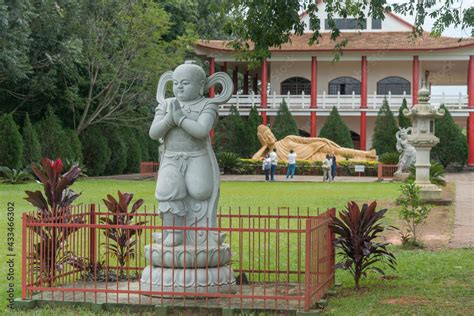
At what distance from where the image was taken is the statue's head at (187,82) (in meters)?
8.42

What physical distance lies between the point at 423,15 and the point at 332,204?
981cm

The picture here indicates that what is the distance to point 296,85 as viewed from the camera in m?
47.8

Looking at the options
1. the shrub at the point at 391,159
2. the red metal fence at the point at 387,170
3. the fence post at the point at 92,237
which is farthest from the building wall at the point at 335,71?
the fence post at the point at 92,237

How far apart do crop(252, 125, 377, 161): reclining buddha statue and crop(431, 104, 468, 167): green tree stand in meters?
5.18

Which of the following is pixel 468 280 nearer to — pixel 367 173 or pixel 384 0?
pixel 384 0

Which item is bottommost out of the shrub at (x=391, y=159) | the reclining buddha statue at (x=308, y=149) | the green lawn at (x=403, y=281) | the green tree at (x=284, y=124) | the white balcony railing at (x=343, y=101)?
the green lawn at (x=403, y=281)

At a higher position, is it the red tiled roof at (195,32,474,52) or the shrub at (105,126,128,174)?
the red tiled roof at (195,32,474,52)

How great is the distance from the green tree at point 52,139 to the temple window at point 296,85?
1835 centimetres

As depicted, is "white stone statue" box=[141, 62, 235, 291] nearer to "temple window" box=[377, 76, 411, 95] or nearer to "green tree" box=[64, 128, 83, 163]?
"green tree" box=[64, 128, 83, 163]

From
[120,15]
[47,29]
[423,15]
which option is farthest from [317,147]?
[423,15]

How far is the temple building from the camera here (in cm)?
4403

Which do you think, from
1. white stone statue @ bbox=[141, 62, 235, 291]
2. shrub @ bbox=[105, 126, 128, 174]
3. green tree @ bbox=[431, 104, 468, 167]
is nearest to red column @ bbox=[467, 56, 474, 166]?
green tree @ bbox=[431, 104, 468, 167]

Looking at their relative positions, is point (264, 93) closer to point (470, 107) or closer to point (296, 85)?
point (296, 85)

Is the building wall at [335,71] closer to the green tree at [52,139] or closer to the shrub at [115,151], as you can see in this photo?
the shrub at [115,151]
